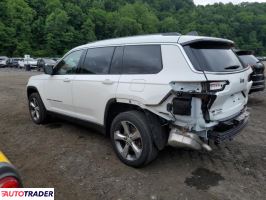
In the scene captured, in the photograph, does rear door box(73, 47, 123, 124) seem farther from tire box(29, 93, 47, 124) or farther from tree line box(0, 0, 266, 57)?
tree line box(0, 0, 266, 57)

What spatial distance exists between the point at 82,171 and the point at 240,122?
94.8 inches

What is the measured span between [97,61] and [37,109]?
2293mm

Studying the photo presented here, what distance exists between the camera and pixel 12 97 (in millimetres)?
10312

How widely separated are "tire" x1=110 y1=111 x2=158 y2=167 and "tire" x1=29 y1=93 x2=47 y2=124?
2.42m

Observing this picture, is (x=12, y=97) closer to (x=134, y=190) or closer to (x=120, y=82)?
(x=120, y=82)

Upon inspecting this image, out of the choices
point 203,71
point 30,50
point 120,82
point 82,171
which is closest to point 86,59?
point 120,82

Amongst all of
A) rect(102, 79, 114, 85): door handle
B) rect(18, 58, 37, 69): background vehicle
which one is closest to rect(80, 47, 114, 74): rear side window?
rect(102, 79, 114, 85): door handle

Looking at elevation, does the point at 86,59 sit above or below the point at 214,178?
above

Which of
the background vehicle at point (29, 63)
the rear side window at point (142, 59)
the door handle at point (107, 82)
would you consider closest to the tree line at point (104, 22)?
the background vehicle at point (29, 63)

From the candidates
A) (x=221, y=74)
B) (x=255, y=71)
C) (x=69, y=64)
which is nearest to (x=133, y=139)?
(x=221, y=74)

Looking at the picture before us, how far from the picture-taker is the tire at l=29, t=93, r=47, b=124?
6062 mm

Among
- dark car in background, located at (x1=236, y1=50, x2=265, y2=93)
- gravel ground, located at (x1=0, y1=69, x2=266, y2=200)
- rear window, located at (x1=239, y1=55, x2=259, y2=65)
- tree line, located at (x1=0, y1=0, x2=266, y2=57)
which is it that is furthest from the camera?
tree line, located at (x1=0, y1=0, x2=266, y2=57)

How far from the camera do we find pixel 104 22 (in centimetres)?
8862

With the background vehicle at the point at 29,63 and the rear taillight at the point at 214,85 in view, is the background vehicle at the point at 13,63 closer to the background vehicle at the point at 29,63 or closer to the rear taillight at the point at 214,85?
the background vehicle at the point at 29,63
